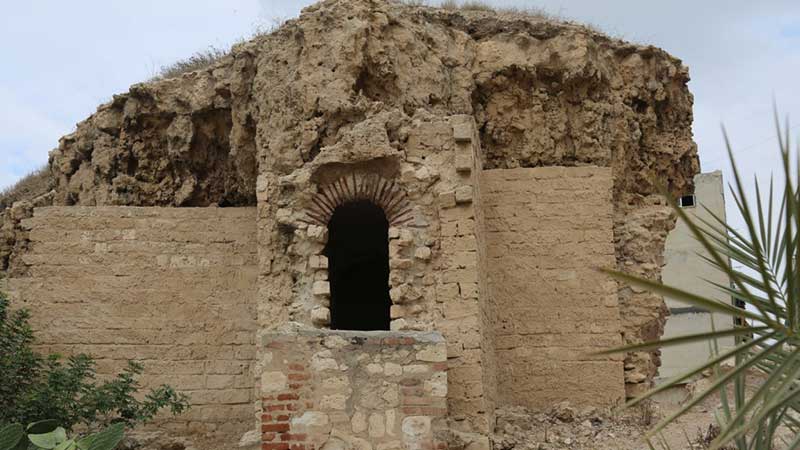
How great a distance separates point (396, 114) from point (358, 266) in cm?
448

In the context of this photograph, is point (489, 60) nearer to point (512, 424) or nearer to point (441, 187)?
point (441, 187)

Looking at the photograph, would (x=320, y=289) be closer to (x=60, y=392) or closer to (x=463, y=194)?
(x=463, y=194)

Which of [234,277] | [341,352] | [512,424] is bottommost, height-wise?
[512,424]

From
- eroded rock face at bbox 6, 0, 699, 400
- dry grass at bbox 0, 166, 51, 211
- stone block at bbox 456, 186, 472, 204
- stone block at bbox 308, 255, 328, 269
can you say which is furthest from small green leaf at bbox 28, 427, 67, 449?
dry grass at bbox 0, 166, 51, 211

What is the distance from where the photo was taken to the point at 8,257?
11070mm

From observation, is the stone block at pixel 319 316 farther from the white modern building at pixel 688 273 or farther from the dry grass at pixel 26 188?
the white modern building at pixel 688 273

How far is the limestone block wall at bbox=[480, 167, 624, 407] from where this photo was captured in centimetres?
973

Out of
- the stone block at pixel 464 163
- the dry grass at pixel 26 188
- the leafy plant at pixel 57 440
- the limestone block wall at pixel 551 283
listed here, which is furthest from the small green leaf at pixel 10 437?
the dry grass at pixel 26 188

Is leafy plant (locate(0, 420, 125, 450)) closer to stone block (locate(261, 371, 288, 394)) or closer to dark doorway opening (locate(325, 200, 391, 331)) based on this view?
stone block (locate(261, 371, 288, 394))

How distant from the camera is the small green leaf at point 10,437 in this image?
574 cm

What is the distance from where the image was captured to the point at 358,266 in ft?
43.5

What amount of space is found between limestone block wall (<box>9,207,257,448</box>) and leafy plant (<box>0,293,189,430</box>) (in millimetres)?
372

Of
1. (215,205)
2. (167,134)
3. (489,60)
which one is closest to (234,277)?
(215,205)

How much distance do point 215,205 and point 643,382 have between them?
569 cm
